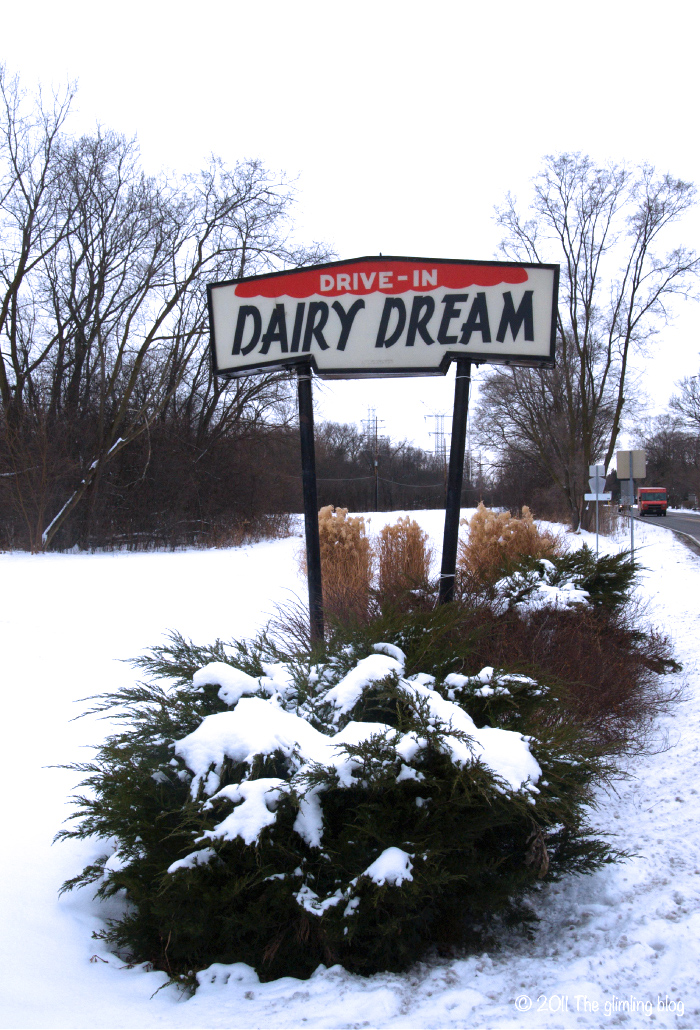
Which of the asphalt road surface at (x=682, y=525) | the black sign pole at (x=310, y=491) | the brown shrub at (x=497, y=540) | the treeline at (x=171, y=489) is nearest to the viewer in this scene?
the black sign pole at (x=310, y=491)

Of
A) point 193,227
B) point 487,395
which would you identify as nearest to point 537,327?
point 193,227

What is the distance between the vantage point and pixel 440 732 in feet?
9.10

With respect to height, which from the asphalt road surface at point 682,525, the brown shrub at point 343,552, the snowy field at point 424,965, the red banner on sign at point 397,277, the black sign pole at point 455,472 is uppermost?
the red banner on sign at point 397,277

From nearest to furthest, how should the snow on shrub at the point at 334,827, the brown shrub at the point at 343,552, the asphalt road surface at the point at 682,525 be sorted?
the snow on shrub at the point at 334,827
the brown shrub at the point at 343,552
the asphalt road surface at the point at 682,525

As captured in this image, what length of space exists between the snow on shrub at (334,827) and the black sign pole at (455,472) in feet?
9.43

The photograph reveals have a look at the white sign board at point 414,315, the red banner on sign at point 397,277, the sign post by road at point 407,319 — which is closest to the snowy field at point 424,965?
the sign post by road at point 407,319

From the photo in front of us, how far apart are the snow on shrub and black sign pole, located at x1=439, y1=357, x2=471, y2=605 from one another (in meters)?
2.87

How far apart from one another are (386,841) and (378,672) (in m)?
0.70

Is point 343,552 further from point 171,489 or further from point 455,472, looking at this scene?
point 171,489

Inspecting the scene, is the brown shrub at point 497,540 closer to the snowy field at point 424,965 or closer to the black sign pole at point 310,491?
the black sign pole at point 310,491

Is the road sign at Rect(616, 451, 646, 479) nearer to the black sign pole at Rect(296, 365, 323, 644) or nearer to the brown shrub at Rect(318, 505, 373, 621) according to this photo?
the brown shrub at Rect(318, 505, 373, 621)

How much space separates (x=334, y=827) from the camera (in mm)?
2754

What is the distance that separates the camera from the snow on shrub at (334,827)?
100 inches

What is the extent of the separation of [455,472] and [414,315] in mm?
1395
